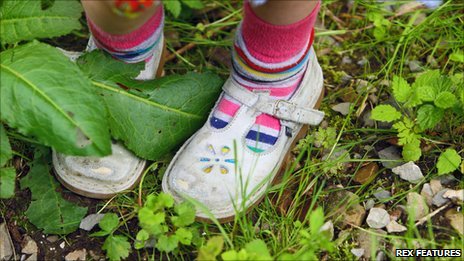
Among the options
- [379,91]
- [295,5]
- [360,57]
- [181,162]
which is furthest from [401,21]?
[181,162]

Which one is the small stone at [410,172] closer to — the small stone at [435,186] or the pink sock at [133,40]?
the small stone at [435,186]

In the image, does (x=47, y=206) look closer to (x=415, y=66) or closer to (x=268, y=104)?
(x=268, y=104)

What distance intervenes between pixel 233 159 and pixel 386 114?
1.73 feet

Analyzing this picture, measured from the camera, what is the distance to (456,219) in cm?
168

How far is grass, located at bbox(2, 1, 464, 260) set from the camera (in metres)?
1.69

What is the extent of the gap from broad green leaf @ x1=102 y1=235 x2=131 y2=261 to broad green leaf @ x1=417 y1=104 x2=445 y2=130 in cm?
100

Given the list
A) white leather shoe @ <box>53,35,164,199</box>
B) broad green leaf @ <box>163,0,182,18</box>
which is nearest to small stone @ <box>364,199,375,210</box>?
white leather shoe @ <box>53,35,164,199</box>

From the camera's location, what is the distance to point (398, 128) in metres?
1.86

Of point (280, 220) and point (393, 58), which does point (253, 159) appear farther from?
point (393, 58)

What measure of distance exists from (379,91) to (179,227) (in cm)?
93

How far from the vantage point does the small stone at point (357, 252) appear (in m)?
1.70

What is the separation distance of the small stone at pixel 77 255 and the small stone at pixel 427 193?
107 centimetres

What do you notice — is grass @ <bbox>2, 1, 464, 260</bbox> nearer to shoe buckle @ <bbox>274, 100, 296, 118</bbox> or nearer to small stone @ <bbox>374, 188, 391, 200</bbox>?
small stone @ <bbox>374, 188, 391, 200</bbox>

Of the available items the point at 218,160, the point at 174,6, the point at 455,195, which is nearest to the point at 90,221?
the point at 218,160
